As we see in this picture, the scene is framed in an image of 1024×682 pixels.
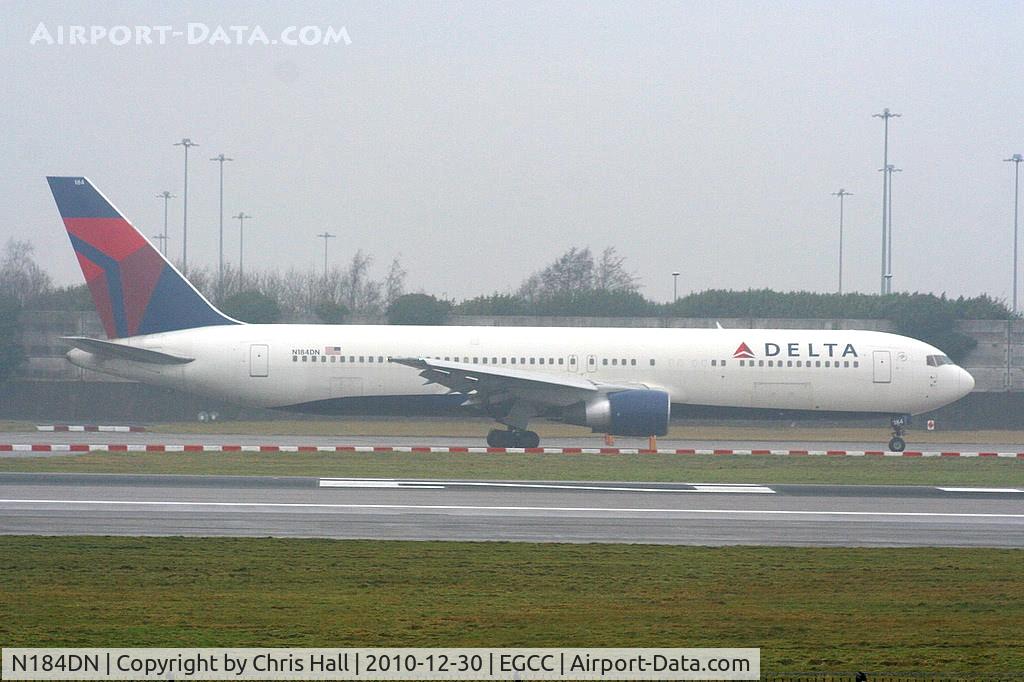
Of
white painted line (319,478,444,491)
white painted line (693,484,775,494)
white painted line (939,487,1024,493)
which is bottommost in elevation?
white painted line (319,478,444,491)

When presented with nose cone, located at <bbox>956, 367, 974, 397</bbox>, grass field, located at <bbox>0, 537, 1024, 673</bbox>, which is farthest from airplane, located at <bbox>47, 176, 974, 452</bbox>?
grass field, located at <bbox>0, 537, 1024, 673</bbox>

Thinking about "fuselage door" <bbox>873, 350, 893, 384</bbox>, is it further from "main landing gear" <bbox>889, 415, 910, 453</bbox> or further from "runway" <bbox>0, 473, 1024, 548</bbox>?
"runway" <bbox>0, 473, 1024, 548</bbox>

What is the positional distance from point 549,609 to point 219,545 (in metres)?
5.39

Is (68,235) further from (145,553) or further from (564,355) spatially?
(145,553)

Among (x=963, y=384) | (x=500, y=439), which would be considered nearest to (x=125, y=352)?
(x=500, y=439)

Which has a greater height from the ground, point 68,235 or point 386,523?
point 68,235

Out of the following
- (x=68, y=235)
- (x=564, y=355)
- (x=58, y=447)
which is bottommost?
(x=58, y=447)

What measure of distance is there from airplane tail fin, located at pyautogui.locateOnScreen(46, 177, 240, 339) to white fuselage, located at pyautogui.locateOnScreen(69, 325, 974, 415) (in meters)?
0.61

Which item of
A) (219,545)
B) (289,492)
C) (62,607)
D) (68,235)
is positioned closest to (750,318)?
(68,235)

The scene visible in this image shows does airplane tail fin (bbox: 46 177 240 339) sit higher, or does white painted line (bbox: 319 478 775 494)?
airplane tail fin (bbox: 46 177 240 339)

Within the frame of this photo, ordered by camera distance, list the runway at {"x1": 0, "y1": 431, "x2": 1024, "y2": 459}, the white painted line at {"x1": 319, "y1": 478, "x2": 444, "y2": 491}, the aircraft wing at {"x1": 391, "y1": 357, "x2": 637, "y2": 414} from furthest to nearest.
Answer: the aircraft wing at {"x1": 391, "y1": 357, "x2": 637, "y2": 414}, the runway at {"x1": 0, "y1": 431, "x2": 1024, "y2": 459}, the white painted line at {"x1": 319, "y1": 478, "x2": 444, "y2": 491}

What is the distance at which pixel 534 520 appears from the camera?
61.5 ft

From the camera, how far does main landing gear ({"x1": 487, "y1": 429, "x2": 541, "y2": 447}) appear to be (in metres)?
32.4
